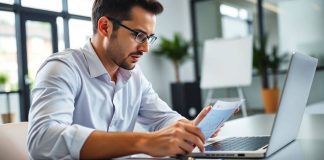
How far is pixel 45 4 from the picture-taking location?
537 centimetres

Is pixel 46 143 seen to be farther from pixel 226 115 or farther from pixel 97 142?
pixel 226 115

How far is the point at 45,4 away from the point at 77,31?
0.77 m

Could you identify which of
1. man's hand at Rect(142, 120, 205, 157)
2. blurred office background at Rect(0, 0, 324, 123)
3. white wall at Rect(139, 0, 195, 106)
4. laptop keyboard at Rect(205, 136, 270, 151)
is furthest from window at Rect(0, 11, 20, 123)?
man's hand at Rect(142, 120, 205, 157)

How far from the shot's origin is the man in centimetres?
88

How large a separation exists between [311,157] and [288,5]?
612cm

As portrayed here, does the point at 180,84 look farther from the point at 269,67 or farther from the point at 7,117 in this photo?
the point at 7,117

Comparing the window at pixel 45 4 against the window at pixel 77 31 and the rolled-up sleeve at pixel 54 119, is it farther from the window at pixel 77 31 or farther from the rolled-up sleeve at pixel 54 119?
the rolled-up sleeve at pixel 54 119

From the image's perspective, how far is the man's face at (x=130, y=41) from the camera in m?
1.27

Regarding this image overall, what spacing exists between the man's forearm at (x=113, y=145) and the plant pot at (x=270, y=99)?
5780mm

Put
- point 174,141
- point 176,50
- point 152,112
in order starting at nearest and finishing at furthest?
1. point 174,141
2. point 152,112
3. point 176,50

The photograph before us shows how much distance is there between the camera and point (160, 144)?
2.85 feet

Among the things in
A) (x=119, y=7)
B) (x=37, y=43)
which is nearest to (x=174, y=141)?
(x=119, y=7)

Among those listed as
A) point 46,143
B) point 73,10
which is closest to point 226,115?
point 46,143

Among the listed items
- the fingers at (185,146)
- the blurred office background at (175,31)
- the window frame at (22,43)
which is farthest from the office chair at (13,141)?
the window frame at (22,43)
